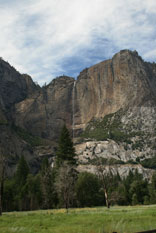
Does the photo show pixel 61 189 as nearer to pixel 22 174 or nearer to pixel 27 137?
pixel 22 174

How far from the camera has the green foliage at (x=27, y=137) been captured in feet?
479

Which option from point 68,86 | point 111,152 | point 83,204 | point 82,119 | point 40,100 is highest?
point 68,86

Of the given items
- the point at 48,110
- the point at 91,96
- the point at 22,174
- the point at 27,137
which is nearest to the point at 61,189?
the point at 22,174

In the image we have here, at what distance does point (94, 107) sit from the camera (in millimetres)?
179000

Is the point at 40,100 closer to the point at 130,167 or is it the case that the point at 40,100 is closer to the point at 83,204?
the point at 130,167

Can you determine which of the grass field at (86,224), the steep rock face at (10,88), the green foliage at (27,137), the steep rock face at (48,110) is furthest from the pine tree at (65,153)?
the steep rock face at (10,88)

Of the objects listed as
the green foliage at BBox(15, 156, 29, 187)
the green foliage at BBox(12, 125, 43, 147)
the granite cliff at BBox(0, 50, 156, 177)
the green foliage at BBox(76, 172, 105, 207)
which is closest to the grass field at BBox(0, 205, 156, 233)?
the green foliage at BBox(76, 172, 105, 207)

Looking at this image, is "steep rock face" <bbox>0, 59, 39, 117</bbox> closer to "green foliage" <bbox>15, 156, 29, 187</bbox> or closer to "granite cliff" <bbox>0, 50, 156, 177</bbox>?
"granite cliff" <bbox>0, 50, 156, 177</bbox>

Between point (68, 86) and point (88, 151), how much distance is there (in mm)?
68859

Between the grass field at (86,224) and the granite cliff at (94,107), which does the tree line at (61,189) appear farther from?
the granite cliff at (94,107)

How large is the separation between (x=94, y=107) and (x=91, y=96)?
9.86 meters

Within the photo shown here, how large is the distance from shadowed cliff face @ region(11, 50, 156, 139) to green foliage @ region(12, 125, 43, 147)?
32.1ft

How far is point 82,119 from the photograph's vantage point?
180625mm

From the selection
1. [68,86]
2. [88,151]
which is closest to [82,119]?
[68,86]
